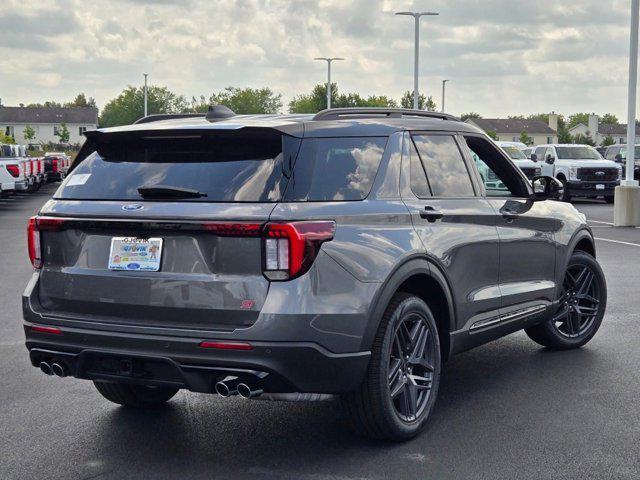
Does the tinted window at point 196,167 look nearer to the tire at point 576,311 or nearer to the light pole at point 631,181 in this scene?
the tire at point 576,311

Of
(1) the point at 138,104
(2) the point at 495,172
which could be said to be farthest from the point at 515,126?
(2) the point at 495,172

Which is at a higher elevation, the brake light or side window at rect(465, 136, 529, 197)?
side window at rect(465, 136, 529, 197)

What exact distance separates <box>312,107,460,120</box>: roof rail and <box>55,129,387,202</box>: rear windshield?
20 centimetres

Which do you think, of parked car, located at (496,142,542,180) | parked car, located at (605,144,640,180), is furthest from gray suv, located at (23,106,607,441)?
parked car, located at (605,144,640,180)

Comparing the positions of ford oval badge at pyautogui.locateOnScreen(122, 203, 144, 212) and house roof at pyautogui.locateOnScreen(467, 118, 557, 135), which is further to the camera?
house roof at pyautogui.locateOnScreen(467, 118, 557, 135)

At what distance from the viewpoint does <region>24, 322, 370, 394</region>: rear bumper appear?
4.80 meters

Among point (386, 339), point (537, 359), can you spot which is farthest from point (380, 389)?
point (537, 359)

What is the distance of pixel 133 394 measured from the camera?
6.25 m

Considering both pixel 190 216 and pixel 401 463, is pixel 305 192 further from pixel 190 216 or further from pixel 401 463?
pixel 401 463

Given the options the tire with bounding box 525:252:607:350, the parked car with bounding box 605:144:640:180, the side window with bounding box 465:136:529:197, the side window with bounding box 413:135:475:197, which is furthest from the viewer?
the parked car with bounding box 605:144:640:180

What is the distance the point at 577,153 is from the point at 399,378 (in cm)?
3093

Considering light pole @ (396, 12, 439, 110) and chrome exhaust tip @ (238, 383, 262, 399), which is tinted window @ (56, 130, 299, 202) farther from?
light pole @ (396, 12, 439, 110)

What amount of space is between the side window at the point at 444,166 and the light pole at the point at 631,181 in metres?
17.4

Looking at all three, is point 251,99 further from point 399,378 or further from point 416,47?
point 399,378
